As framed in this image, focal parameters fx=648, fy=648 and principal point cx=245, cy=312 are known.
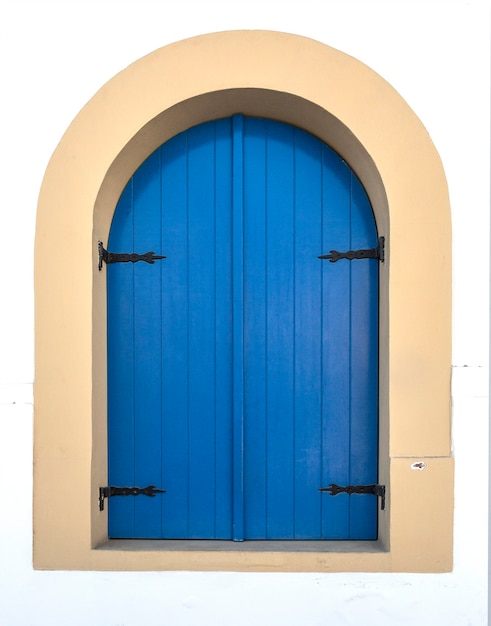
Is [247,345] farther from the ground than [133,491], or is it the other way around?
[247,345]

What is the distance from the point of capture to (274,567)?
115 inches

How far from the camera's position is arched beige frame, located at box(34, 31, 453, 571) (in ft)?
9.53

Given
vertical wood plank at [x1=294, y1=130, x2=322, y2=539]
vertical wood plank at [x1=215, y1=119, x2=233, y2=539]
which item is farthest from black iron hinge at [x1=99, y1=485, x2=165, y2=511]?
vertical wood plank at [x1=294, y1=130, x2=322, y2=539]

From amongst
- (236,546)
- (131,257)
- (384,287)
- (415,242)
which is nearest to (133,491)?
(236,546)

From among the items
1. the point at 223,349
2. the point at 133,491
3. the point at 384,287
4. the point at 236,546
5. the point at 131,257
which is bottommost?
the point at 236,546

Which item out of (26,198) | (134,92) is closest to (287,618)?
(26,198)

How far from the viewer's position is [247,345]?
10.4 feet

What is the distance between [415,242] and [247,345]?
928 millimetres

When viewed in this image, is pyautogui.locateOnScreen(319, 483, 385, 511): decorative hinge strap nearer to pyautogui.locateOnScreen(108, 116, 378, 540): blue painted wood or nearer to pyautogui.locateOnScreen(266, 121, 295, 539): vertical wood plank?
pyautogui.locateOnScreen(108, 116, 378, 540): blue painted wood

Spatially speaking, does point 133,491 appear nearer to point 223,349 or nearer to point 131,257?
point 223,349

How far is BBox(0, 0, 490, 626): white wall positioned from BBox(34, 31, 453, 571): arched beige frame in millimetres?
62

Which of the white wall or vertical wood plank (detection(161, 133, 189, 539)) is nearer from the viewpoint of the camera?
the white wall

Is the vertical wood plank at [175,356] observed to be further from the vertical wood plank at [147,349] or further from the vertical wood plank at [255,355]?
the vertical wood plank at [255,355]

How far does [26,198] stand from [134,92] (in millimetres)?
697
